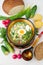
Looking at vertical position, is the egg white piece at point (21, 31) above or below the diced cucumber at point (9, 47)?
above

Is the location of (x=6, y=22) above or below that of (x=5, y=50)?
above

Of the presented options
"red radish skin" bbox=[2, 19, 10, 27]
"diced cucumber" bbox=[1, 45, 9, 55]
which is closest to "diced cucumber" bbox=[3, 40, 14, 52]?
"diced cucumber" bbox=[1, 45, 9, 55]

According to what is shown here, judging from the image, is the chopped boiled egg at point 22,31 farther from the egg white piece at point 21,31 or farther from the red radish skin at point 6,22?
the red radish skin at point 6,22

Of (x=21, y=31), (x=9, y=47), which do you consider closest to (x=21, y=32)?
(x=21, y=31)

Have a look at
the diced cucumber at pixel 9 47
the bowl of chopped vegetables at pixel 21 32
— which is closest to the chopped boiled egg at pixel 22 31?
the bowl of chopped vegetables at pixel 21 32

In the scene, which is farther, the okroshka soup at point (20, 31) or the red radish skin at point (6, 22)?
the red radish skin at point (6, 22)

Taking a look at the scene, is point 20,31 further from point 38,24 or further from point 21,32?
point 38,24

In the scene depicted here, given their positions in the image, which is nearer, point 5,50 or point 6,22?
point 5,50

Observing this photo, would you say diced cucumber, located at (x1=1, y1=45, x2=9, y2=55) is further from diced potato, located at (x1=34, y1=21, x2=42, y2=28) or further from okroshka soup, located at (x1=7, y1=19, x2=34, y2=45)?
diced potato, located at (x1=34, y1=21, x2=42, y2=28)

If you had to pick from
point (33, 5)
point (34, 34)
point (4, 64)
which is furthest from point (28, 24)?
point (4, 64)

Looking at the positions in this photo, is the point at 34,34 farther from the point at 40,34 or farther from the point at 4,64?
the point at 4,64
